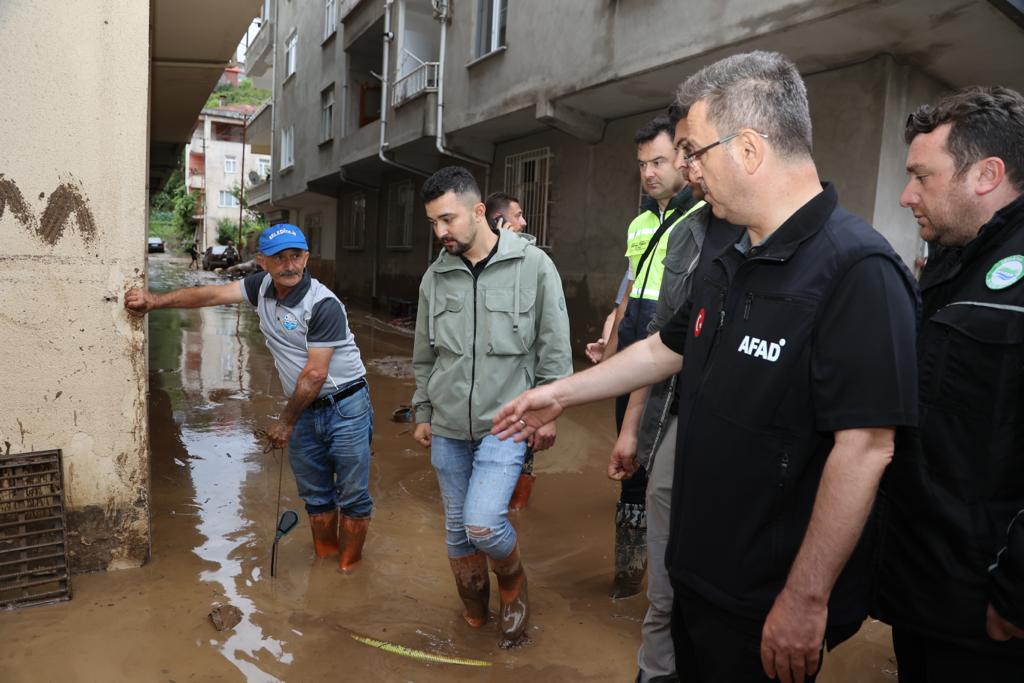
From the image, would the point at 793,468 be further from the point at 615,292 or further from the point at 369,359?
the point at 369,359

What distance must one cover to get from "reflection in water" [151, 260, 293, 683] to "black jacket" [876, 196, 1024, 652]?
249 cm

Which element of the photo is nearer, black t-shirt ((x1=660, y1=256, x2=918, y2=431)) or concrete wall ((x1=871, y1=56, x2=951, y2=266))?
black t-shirt ((x1=660, y1=256, x2=918, y2=431))

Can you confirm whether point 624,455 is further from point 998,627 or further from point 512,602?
point 998,627

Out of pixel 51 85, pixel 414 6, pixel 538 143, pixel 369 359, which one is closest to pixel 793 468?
pixel 51 85

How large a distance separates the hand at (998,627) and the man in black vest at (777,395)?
0.26m

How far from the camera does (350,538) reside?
4.06 m

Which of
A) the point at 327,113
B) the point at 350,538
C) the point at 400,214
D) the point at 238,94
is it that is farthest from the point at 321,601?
the point at 238,94

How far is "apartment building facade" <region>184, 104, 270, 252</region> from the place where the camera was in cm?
4819

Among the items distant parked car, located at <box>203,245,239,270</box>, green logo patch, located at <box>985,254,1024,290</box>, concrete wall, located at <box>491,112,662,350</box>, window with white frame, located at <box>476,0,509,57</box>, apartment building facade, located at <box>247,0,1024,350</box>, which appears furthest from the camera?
distant parked car, located at <box>203,245,239,270</box>

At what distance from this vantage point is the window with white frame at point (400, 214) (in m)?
17.7

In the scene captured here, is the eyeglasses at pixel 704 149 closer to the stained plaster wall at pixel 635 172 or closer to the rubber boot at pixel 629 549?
the rubber boot at pixel 629 549

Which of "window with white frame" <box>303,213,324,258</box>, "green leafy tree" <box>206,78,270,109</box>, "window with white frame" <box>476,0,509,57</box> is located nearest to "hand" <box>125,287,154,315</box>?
"window with white frame" <box>476,0,509,57</box>

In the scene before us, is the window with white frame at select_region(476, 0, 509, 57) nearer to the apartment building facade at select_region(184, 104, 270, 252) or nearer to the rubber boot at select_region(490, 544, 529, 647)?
the rubber boot at select_region(490, 544, 529, 647)

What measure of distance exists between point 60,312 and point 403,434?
371cm
